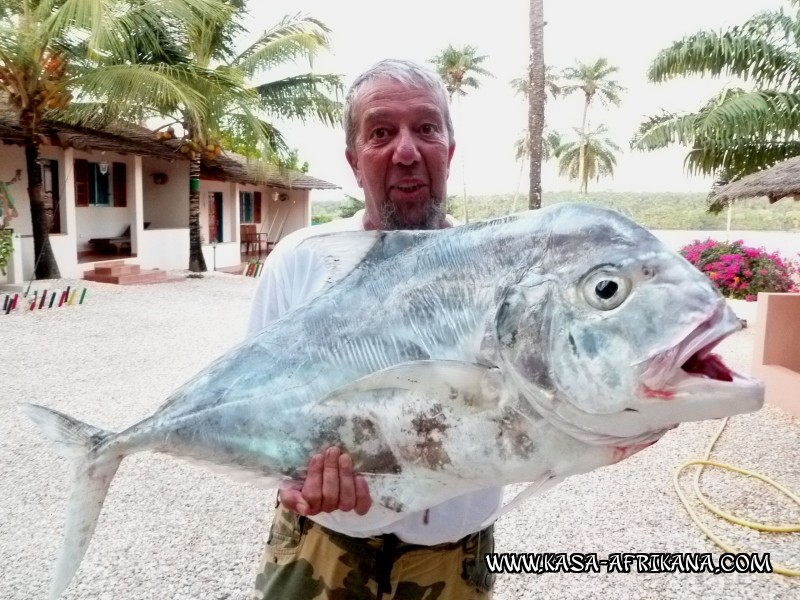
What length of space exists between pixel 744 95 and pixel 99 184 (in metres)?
17.8

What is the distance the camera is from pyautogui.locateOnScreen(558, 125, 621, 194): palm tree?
5342 centimetres

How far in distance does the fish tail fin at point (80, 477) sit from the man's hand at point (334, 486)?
0.63 meters

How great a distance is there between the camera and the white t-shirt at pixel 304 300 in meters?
1.81

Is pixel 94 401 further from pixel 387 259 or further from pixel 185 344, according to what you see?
pixel 387 259

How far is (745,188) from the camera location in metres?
9.75

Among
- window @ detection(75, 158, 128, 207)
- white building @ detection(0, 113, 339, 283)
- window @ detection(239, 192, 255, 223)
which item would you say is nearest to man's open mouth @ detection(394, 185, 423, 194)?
white building @ detection(0, 113, 339, 283)

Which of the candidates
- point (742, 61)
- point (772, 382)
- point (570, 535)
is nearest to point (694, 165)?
point (742, 61)

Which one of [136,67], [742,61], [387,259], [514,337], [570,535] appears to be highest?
[742,61]

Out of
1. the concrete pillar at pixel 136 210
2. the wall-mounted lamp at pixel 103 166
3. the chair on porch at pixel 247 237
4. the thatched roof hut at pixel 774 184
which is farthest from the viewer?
the chair on porch at pixel 247 237

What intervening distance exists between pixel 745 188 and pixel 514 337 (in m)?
10.1

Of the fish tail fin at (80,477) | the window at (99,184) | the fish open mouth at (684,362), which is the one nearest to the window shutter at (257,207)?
the window at (99,184)

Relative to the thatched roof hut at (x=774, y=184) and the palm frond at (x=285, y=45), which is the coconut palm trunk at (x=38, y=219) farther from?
the thatched roof hut at (x=774, y=184)

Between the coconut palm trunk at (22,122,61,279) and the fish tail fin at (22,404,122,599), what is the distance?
554 inches

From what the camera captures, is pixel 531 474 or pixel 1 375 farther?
pixel 1 375
